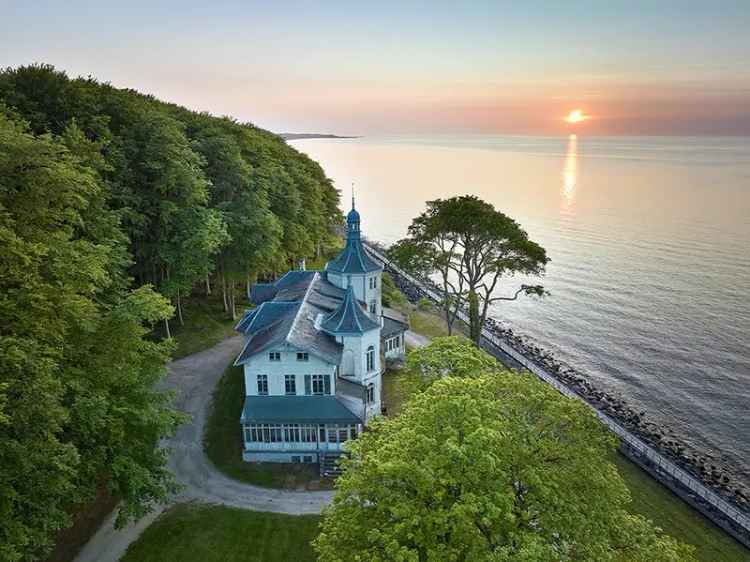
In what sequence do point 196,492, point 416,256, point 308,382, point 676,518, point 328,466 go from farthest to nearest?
point 416,256 < point 308,382 < point 328,466 < point 676,518 < point 196,492

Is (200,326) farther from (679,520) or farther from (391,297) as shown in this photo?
(679,520)

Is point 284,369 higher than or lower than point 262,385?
higher

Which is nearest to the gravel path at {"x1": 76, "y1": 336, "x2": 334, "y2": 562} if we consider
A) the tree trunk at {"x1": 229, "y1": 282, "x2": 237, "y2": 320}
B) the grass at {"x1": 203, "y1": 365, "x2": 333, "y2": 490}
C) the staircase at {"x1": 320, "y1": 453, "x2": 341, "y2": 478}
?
the grass at {"x1": 203, "y1": 365, "x2": 333, "y2": 490}

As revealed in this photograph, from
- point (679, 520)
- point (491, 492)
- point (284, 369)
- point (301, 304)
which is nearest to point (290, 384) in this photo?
point (284, 369)

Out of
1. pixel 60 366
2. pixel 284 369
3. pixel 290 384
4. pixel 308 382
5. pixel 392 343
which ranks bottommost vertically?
pixel 392 343

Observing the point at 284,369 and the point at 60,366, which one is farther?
the point at 284,369

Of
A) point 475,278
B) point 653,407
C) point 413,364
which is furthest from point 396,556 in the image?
point 653,407
